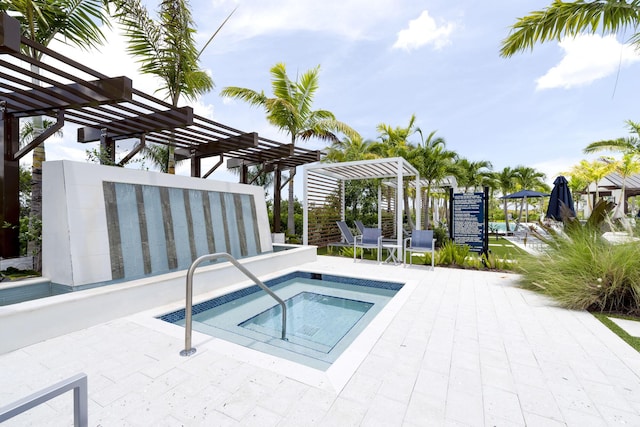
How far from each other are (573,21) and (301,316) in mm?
8095

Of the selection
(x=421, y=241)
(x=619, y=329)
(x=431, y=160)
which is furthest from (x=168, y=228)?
(x=431, y=160)

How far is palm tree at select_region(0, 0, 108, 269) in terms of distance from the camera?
578cm

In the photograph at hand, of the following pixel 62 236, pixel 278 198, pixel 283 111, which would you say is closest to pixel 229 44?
pixel 283 111

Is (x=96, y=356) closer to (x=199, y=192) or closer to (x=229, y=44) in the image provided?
(x=199, y=192)

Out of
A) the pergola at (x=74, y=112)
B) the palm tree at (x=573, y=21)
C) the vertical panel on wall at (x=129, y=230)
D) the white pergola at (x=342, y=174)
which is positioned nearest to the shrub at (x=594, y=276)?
the white pergola at (x=342, y=174)

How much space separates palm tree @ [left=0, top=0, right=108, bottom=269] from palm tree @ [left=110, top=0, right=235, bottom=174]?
81 centimetres

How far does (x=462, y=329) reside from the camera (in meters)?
3.66

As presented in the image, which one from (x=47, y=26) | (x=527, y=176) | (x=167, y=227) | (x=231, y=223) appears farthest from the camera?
(x=527, y=176)

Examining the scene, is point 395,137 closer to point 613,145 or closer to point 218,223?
point 613,145

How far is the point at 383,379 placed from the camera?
2512mm

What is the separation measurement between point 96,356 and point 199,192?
4593 mm

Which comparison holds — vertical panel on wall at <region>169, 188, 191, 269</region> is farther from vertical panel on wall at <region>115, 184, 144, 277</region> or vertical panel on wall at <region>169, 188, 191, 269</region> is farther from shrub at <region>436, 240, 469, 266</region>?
shrub at <region>436, 240, 469, 266</region>

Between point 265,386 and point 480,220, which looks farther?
point 480,220

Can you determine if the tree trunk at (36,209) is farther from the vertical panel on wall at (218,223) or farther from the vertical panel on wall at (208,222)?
the vertical panel on wall at (218,223)
